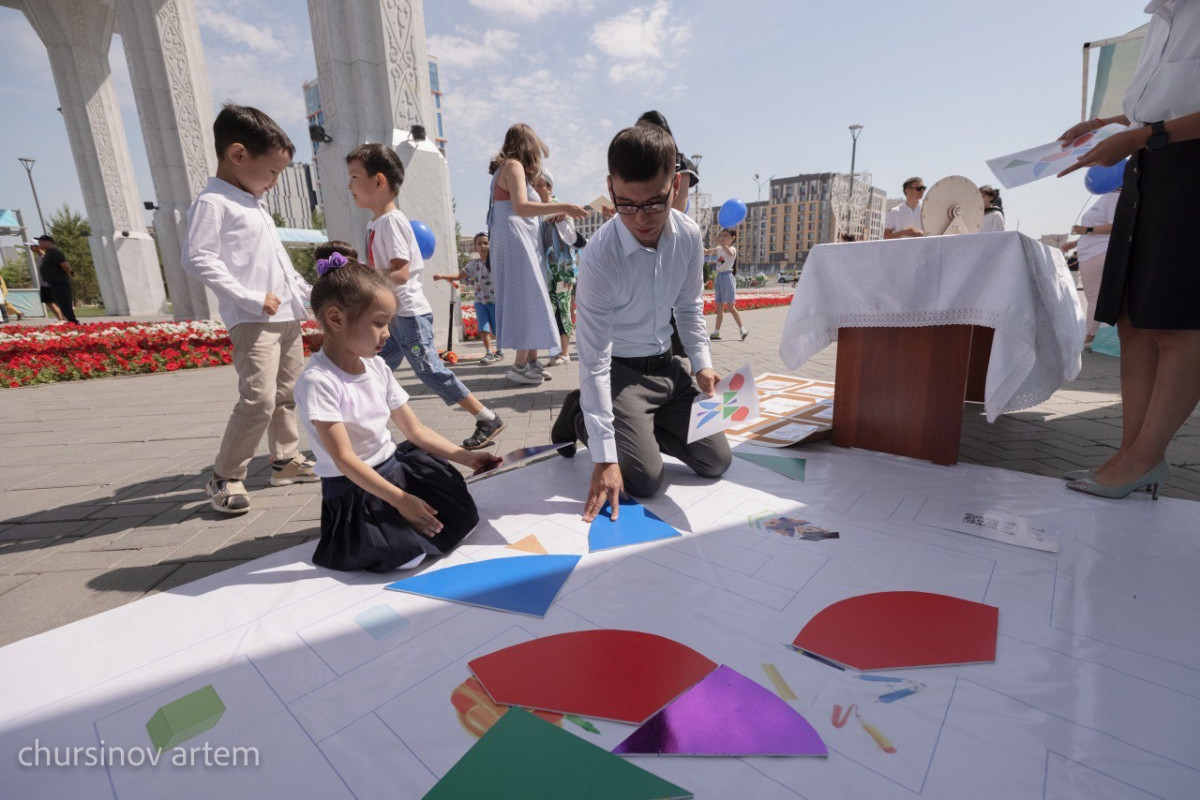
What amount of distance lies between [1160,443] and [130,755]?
3.09m

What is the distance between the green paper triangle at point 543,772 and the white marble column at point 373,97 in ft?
19.3

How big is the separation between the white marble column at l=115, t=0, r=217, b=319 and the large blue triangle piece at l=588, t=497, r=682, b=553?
444 inches

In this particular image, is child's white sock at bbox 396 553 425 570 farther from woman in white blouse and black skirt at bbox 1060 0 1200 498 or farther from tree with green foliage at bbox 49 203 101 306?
tree with green foliage at bbox 49 203 101 306

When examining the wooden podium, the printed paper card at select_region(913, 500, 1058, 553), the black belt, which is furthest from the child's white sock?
the wooden podium

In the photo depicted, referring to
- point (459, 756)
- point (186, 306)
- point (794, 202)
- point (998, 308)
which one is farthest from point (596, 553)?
point (794, 202)

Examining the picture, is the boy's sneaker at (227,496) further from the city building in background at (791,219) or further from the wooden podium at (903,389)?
the city building in background at (791,219)

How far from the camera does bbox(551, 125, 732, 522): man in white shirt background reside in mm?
1811

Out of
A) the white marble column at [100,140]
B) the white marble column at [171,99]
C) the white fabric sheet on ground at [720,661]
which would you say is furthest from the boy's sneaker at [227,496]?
the white marble column at [100,140]

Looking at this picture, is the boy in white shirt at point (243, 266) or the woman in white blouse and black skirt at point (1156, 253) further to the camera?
the boy in white shirt at point (243, 266)

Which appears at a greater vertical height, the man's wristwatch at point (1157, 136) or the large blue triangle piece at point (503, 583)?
the man's wristwatch at point (1157, 136)

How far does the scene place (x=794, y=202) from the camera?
265ft

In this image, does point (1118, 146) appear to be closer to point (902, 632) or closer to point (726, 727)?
point (902, 632)

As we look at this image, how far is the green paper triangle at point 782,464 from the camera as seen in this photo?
7.63ft

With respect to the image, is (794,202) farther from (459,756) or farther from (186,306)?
(459,756)
